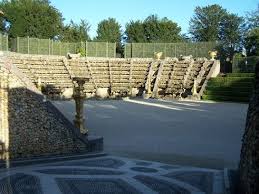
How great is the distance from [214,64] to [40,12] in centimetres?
2708

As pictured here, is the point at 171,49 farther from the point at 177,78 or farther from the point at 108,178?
the point at 108,178

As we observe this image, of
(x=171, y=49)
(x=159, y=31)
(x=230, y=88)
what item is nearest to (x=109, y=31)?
(x=159, y=31)

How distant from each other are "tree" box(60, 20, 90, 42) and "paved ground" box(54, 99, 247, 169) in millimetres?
41834

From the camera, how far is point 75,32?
67.6m

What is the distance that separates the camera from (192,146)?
1458 centimetres

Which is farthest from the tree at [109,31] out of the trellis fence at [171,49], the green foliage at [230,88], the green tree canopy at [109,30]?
the green foliage at [230,88]

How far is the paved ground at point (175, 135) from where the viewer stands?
12774mm

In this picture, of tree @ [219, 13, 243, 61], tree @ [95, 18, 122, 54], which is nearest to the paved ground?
tree @ [219, 13, 243, 61]

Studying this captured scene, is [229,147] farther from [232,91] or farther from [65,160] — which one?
[232,91]

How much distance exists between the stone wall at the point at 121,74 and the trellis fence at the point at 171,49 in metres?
3.59

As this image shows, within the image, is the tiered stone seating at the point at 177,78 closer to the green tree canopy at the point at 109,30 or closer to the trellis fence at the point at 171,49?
the trellis fence at the point at 171,49

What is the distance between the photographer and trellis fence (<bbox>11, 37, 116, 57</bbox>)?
141 ft

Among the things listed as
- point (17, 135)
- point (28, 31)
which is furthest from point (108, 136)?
point (28, 31)

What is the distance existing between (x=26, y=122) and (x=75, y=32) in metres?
57.3
